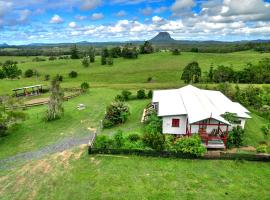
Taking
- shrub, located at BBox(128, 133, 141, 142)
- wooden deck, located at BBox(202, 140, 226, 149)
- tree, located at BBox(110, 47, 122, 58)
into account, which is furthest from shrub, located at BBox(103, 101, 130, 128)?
tree, located at BBox(110, 47, 122, 58)

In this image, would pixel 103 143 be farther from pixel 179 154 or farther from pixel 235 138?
pixel 235 138

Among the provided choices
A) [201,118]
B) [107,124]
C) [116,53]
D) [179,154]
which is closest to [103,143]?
Result: [179,154]

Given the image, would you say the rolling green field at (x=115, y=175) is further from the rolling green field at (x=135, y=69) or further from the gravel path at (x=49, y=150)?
the rolling green field at (x=135, y=69)

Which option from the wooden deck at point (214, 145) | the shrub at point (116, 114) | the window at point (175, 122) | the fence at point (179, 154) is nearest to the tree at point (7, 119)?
A: the shrub at point (116, 114)

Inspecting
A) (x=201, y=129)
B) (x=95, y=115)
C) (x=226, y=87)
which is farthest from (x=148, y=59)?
(x=201, y=129)

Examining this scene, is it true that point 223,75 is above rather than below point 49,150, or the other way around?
above

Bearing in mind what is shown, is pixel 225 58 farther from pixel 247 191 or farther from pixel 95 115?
pixel 247 191

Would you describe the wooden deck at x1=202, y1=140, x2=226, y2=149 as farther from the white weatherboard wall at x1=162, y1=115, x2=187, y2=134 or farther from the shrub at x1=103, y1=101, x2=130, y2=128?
the shrub at x1=103, y1=101, x2=130, y2=128

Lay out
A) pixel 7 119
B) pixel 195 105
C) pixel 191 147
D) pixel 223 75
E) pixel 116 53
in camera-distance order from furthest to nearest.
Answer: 1. pixel 116 53
2. pixel 223 75
3. pixel 195 105
4. pixel 7 119
5. pixel 191 147
